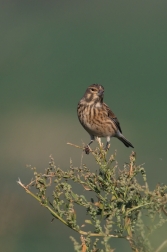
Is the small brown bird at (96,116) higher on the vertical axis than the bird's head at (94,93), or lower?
lower

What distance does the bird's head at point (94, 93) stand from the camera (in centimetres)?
604

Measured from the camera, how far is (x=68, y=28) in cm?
1677

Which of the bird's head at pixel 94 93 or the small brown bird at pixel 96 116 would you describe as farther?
the bird's head at pixel 94 93

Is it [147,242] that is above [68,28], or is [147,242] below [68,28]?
below

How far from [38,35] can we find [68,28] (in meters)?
0.91

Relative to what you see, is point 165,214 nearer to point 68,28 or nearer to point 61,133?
point 61,133

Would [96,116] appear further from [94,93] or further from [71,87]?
[71,87]

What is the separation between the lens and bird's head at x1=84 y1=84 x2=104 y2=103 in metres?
6.04

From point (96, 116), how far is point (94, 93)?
0.57 ft

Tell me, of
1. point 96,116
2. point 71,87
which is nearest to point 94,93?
point 96,116

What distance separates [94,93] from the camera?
607 cm

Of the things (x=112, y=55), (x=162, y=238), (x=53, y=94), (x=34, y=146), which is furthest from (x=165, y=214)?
(x=112, y=55)

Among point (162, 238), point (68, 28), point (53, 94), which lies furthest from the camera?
point (68, 28)

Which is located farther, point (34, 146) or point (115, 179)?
point (34, 146)
